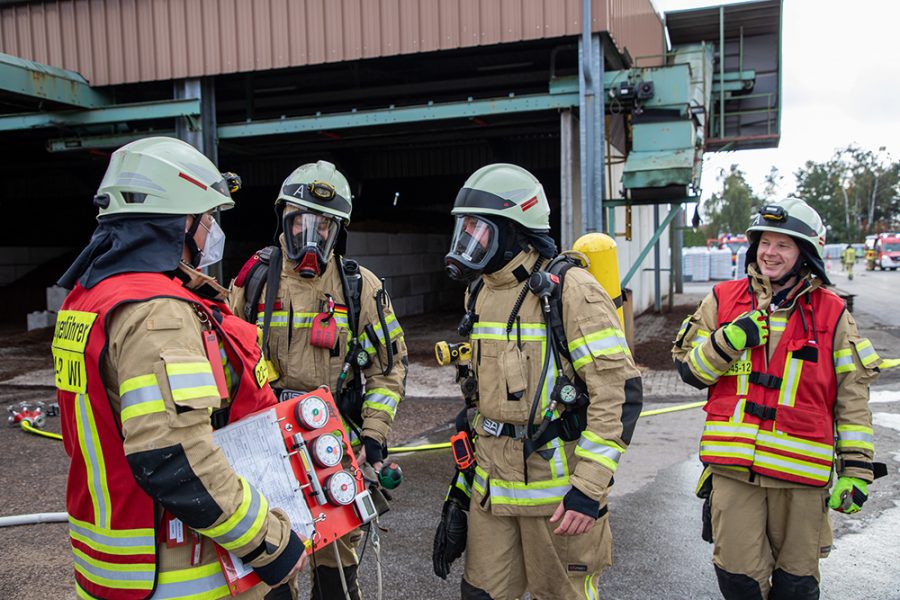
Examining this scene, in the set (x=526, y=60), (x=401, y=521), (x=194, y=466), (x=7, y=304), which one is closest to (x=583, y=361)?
(x=194, y=466)

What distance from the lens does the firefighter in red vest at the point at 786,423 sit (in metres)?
2.89

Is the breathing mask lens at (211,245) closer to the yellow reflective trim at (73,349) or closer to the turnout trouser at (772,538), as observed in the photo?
the yellow reflective trim at (73,349)

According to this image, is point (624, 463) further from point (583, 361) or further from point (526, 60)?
point (526, 60)

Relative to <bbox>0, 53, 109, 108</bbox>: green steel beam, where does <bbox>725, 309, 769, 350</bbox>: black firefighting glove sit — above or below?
below

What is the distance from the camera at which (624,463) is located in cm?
580

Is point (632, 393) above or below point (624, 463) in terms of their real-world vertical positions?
above

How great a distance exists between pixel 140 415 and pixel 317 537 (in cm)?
76

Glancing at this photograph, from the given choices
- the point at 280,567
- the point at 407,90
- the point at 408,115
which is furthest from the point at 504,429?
the point at 407,90

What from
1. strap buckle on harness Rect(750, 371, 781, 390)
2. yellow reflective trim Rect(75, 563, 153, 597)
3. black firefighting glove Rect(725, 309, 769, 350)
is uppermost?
black firefighting glove Rect(725, 309, 769, 350)

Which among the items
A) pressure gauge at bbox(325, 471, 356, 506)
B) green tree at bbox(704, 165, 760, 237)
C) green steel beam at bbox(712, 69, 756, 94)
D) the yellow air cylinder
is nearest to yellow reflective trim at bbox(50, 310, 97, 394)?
pressure gauge at bbox(325, 471, 356, 506)

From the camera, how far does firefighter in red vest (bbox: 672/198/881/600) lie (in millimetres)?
2887

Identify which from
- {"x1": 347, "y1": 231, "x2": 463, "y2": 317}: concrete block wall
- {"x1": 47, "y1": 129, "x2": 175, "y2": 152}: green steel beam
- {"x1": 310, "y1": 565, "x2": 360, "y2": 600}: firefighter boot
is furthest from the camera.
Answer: {"x1": 347, "y1": 231, "x2": 463, "y2": 317}: concrete block wall

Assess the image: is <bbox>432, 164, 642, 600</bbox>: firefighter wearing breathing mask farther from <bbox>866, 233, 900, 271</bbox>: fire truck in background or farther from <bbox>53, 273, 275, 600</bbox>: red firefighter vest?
<bbox>866, 233, 900, 271</bbox>: fire truck in background

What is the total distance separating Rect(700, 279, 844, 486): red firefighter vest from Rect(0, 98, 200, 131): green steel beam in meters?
9.36
